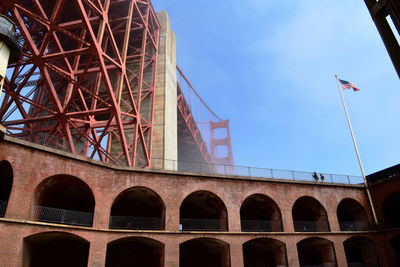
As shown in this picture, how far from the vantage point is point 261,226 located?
22734 millimetres

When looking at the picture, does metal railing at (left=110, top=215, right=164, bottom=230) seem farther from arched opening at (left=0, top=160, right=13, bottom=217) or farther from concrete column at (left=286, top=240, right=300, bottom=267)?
concrete column at (left=286, top=240, right=300, bottom=267)

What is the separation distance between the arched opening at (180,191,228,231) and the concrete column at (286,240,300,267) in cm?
451

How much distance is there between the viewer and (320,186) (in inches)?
855

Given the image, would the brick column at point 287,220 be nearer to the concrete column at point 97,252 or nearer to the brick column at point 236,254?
the brick column at point 236,254

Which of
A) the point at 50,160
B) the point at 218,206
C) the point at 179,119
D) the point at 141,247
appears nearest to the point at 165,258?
the point at 141,247

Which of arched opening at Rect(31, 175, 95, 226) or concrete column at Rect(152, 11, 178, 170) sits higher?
concrete column at Rect(152, 11, 178, 170)

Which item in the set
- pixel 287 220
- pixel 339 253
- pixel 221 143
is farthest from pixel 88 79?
pixel 221 143

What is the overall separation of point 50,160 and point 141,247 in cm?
863

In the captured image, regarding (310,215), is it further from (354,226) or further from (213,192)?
(213,192)

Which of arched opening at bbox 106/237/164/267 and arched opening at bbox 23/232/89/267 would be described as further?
arched opening at bbox 106/237/164/267

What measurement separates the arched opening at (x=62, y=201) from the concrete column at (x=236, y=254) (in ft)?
28.7

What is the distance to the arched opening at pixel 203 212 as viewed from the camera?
19.0 metres

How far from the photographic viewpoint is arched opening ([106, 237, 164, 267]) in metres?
18.4

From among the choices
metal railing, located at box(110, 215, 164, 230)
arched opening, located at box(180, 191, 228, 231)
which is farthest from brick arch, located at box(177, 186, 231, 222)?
metal railing, located at box(110, 215, 164, 230)
